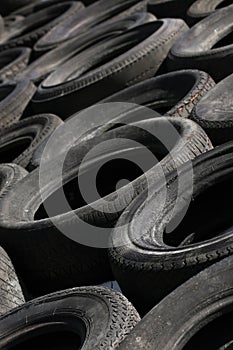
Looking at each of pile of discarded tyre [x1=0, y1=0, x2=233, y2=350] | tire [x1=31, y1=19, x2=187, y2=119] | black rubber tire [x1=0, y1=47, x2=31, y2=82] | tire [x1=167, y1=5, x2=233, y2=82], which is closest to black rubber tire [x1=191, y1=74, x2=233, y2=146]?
pile of discarded tyre [x1=0, y1=0, x2=233, y2=350]

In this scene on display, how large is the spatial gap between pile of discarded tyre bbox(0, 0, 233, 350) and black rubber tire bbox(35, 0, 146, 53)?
47cm

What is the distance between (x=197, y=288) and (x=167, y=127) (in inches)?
75.0

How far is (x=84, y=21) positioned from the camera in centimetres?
978

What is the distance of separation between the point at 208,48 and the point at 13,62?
2.89 metres

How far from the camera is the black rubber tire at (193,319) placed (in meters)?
3.15

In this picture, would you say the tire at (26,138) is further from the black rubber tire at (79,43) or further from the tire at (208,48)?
the black rubber tire at (79,43)

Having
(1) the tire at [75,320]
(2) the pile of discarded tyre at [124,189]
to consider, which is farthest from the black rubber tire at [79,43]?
(1) the tire at [75,320]

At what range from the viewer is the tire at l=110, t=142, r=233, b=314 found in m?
3.60

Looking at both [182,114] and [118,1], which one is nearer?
[182,114]

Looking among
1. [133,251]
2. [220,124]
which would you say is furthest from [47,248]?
[220,124]

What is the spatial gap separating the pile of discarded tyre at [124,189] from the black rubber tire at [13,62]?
4 centimetres

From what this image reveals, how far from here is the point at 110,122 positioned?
5.93 meters

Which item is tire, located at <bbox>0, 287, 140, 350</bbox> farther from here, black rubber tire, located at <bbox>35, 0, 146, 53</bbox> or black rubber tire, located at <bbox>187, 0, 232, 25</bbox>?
black rubber tire, located at <bbox>35, 0, 146, 53</bbox>

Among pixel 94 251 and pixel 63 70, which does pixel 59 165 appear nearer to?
pixel 94 251
